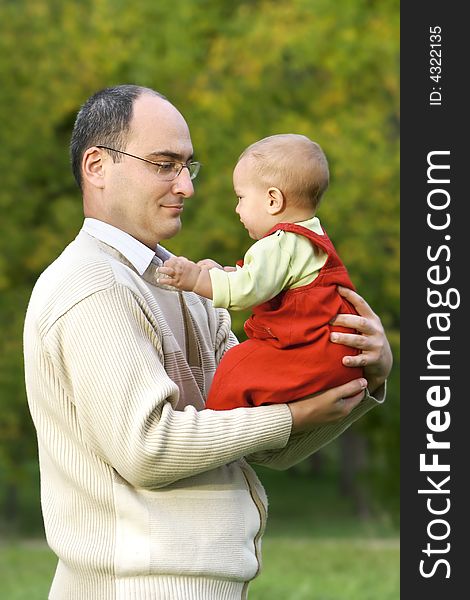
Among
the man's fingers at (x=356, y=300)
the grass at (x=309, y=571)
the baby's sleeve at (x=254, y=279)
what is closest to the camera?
the baby's sleeve at (x=254, y=279)

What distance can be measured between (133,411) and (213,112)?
1683cm

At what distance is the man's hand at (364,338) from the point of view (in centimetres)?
354

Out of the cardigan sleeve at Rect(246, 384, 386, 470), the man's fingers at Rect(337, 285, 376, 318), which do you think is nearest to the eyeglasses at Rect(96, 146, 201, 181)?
the man's fingers at Rect(337, 285, 376, 318)

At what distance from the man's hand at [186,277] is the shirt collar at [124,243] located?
20cm

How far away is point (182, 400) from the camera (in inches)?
144

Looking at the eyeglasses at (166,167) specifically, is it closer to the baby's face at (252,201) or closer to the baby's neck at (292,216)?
the baby's face at (252,201)

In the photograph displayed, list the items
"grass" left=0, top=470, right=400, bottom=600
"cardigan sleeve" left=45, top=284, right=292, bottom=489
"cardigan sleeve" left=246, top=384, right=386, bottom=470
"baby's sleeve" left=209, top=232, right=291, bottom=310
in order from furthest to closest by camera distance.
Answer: "grass" left=0, top=470, right=400, bottom=600 < "cardigan sleeve" left=246, top=384, right=386, bottom=470 < "baby's sleeve" left=209, top=232, right=291, bottom=310 < "cardigan sleeve" left=45, top=284, right=292, bottom=489

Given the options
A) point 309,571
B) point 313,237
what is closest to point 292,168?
point 313,237

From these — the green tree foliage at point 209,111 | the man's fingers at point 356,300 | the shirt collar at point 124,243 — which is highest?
the green tree foliage at point 209,111

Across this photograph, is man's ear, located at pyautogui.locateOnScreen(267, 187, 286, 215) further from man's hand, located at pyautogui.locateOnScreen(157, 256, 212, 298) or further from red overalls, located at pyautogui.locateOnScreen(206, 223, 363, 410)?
man's hand, located at pyautogui.locateOnScreen(157, 256, 212, 298)

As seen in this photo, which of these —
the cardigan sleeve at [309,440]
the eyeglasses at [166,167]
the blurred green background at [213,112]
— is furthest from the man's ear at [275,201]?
the blurred green background at [213,112]

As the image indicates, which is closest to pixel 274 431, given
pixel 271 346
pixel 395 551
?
pixel 271 346

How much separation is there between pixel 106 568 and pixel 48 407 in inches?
19.4

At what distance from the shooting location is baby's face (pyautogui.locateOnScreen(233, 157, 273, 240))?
3.66 metres
